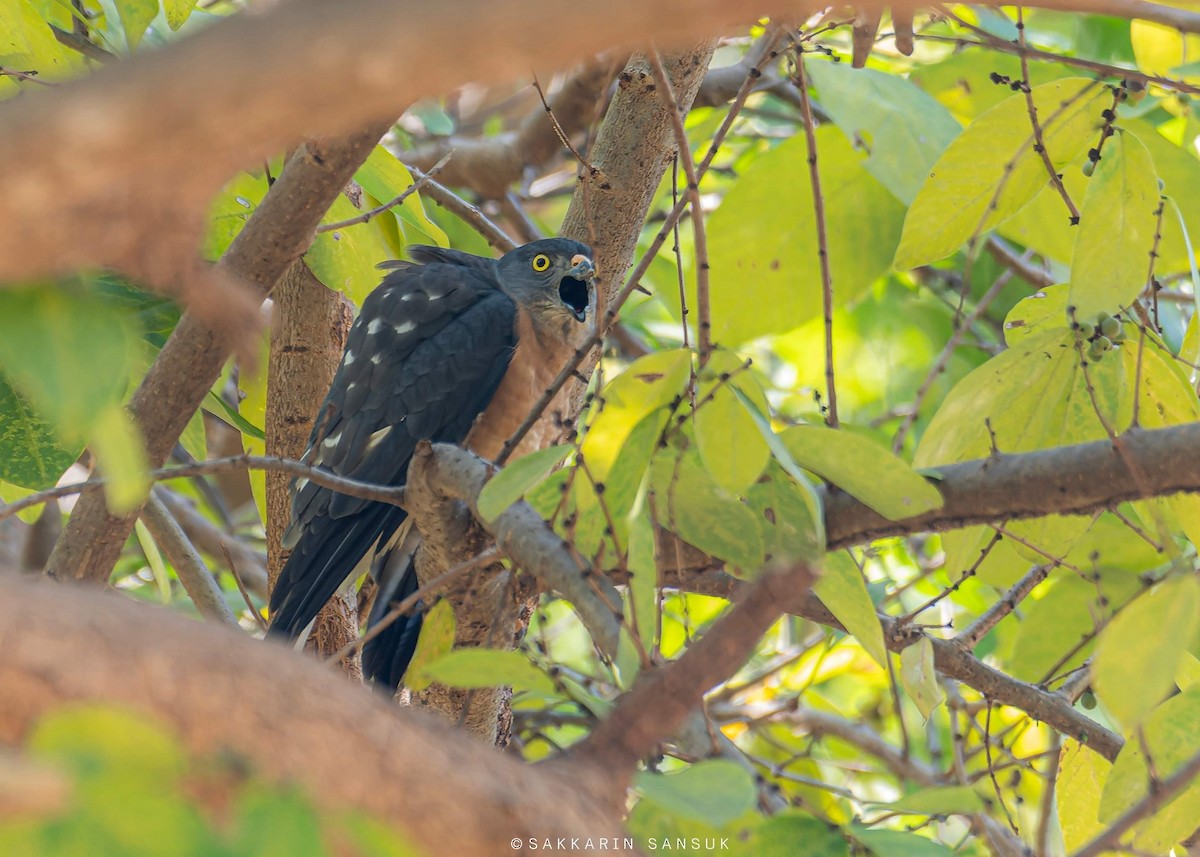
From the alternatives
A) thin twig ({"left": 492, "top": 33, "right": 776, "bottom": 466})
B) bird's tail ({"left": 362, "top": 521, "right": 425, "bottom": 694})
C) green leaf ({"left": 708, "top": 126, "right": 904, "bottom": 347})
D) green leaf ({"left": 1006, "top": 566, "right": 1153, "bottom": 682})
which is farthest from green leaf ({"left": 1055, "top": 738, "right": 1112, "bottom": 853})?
bird's tail ({"left": 362, "top": 521, "right": 425, "bottom": 694})

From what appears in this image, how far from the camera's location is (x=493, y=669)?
52.6 inches

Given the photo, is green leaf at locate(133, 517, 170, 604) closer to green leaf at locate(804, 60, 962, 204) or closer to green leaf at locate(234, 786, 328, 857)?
green leaf at locate(804, 60, 962, 204)

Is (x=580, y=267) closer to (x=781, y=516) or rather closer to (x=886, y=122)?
(x=886, y=122)

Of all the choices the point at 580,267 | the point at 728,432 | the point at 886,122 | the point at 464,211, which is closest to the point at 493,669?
the point at 728,432

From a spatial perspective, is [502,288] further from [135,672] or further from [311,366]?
[135,672]

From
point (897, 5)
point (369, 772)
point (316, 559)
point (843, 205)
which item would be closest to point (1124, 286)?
point (843, 205)

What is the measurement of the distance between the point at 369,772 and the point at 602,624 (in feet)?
2.16

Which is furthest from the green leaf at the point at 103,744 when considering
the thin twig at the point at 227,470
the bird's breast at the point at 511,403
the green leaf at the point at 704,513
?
the bird's breast at the point at 511,403

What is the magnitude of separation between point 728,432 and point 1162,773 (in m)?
0.79

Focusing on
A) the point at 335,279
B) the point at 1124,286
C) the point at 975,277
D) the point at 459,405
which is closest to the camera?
the point at 1124,286

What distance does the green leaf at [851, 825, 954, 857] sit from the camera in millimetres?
1267

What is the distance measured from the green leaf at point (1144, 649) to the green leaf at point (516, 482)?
0.70m

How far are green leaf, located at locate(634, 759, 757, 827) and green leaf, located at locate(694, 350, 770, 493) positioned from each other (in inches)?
16.1

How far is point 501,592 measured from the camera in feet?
7.96
